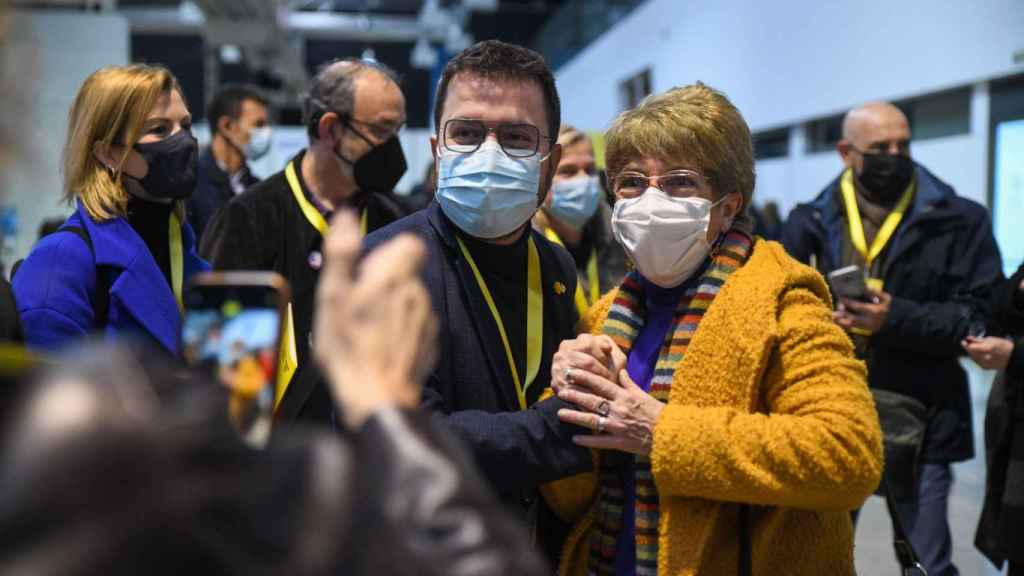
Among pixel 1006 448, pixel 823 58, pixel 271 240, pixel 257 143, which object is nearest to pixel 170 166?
pixel 271 240

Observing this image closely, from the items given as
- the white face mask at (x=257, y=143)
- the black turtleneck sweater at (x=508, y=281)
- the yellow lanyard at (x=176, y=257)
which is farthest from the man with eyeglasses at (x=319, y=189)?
the white face mask at (x=257, y=143)

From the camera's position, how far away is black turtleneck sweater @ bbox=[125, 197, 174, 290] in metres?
2.61

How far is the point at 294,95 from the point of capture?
28.1 m

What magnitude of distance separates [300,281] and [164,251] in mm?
601

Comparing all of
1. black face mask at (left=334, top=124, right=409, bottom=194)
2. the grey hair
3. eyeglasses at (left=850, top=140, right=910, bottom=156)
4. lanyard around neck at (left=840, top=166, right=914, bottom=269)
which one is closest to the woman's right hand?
black face mask at (left=334, top=124, right=409, bottom=194)

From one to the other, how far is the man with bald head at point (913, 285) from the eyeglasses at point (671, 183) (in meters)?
2.02

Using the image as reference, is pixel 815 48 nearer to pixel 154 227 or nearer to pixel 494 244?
pixel 154 227

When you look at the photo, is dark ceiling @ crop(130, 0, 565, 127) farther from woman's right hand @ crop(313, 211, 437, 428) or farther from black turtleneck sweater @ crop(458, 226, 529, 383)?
woman's right hand @ crop(313, 211, 437, 428)

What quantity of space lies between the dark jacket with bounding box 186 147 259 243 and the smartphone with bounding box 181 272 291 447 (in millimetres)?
3888

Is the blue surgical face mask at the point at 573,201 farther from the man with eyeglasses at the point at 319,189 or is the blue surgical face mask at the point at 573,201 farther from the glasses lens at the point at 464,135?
the glasses lens at the point at 464,135

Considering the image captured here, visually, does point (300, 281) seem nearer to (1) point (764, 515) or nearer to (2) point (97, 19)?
(1) point (764, 515)

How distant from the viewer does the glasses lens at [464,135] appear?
2.12m

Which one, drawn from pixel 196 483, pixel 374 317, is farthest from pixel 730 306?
pixel 196 483

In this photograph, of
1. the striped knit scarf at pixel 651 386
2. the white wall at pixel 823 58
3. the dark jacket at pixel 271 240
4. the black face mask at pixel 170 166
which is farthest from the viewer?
the white wall at pixel 823 58
